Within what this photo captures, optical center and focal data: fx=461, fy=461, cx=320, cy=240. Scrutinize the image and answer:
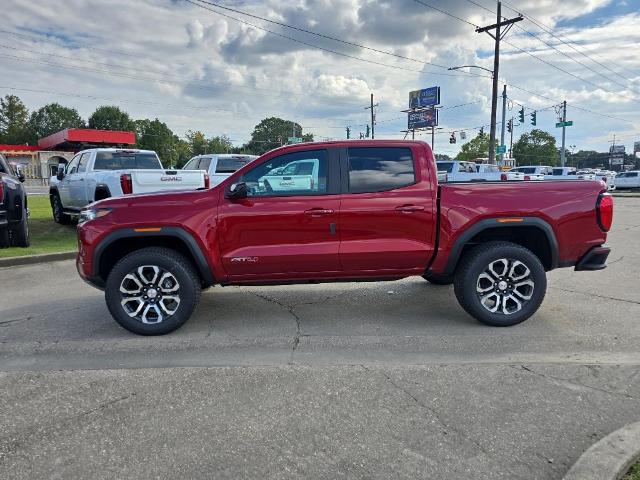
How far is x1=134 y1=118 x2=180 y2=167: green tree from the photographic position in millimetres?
85688

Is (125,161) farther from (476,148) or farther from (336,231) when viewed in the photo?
(476,148)

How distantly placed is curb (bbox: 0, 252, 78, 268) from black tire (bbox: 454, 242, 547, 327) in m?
7.22

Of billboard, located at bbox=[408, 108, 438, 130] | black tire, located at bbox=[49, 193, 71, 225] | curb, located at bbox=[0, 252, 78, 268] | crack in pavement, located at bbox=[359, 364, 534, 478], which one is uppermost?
billboard, located at bbox=[408, 108, 438, 130]

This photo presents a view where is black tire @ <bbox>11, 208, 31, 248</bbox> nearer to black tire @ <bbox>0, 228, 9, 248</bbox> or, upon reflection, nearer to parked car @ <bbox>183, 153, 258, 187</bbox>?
black tire @ <bbox>0, 228, 9, 248</bbox>

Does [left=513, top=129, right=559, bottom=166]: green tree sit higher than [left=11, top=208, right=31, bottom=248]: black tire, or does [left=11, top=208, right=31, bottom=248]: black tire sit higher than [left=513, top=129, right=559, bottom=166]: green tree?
[left=513, top=129, right=559, bottom=166]: green tree

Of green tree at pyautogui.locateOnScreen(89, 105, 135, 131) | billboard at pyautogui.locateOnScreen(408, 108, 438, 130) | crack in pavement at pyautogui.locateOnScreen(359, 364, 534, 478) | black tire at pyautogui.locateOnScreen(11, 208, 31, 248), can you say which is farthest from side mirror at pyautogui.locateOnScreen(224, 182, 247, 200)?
green tree at pyautogui.locateOnScreen(89, 105, 135, 131)

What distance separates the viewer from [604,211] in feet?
15.1

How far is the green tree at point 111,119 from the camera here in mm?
91938

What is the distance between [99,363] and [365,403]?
230 centimetres

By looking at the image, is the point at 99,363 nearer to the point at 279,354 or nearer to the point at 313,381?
the point at 279,354

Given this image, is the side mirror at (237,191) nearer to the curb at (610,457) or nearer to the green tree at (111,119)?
the curb at (610,457)

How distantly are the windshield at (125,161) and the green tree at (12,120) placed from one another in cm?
8589

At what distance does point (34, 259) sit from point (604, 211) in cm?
872

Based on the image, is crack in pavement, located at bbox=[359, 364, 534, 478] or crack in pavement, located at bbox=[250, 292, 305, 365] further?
crack in pavement, located at bbox=[250, 292, 305, 365]
